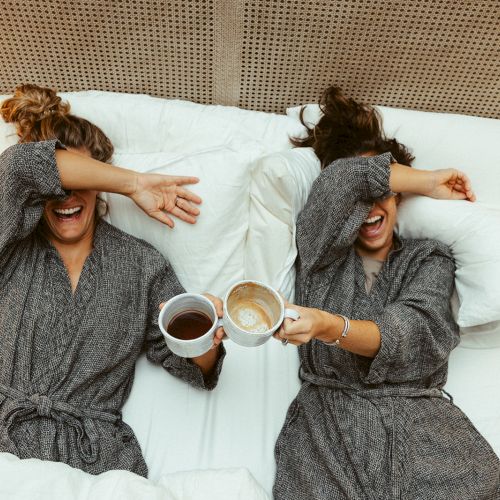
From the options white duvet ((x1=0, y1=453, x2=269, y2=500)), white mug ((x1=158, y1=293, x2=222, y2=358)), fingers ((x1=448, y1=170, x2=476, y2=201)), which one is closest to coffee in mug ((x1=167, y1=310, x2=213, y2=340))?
white mug ((x1=158, y1=293, x2=222, y2=358))

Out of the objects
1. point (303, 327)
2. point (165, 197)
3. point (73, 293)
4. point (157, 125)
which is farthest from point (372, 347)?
point (157, 125)

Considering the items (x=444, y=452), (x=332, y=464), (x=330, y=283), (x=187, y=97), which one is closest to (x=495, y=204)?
(x=330, y=283)

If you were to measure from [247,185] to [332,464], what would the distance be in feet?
2.57

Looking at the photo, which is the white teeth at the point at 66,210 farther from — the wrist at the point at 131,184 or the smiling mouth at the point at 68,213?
Answer: the wrist at the point at 131,184

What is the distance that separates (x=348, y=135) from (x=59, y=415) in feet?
3.71

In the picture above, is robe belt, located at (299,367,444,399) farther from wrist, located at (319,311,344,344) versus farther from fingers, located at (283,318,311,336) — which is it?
fingers, located at (283,318,311,336)

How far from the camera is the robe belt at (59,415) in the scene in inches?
44.3

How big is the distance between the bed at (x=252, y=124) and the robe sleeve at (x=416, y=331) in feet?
0.32

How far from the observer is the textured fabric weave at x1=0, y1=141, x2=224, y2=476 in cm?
112

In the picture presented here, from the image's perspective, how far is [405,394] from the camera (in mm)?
1197

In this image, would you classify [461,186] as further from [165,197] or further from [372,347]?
[165,197]

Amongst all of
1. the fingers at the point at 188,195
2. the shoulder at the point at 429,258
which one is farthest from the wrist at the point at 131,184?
the shoulder at the point at 429,258

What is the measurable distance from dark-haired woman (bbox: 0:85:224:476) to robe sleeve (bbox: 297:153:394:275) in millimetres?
342

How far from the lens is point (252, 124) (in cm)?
151
